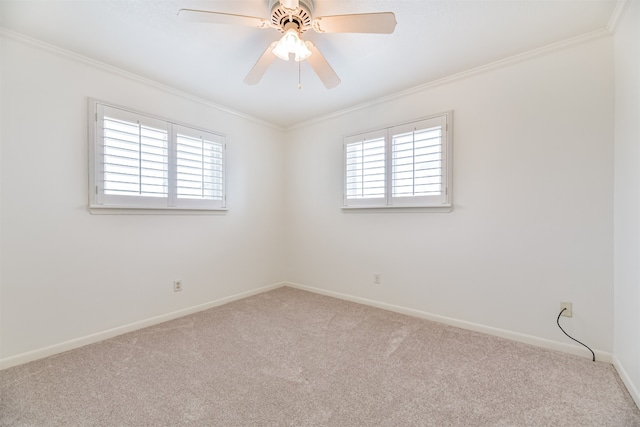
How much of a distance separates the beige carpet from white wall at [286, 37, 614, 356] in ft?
1.18

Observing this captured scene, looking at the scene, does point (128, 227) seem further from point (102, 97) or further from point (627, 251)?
point (627, 251)

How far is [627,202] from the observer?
1.75 meters

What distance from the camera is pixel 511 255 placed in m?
2.36

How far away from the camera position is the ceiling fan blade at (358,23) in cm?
149

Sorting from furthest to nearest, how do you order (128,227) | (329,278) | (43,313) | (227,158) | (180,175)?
(329,278), (227,158), (180,175), (128,227), (43,313)

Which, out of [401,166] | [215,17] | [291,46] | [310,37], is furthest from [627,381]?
[215,17]

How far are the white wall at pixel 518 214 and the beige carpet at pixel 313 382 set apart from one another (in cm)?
36

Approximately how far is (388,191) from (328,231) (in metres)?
1.00

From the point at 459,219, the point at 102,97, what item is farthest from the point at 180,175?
the point at 459,219

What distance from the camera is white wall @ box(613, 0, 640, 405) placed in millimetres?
1617

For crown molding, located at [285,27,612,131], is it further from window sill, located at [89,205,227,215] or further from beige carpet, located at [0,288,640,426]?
beige carpet, located at [0,288,640,426]

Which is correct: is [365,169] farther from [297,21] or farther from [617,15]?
[617,15]

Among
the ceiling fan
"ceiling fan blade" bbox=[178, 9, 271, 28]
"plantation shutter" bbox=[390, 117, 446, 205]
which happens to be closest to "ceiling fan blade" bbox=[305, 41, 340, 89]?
the ceiling fan

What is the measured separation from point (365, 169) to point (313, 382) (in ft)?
7.47
